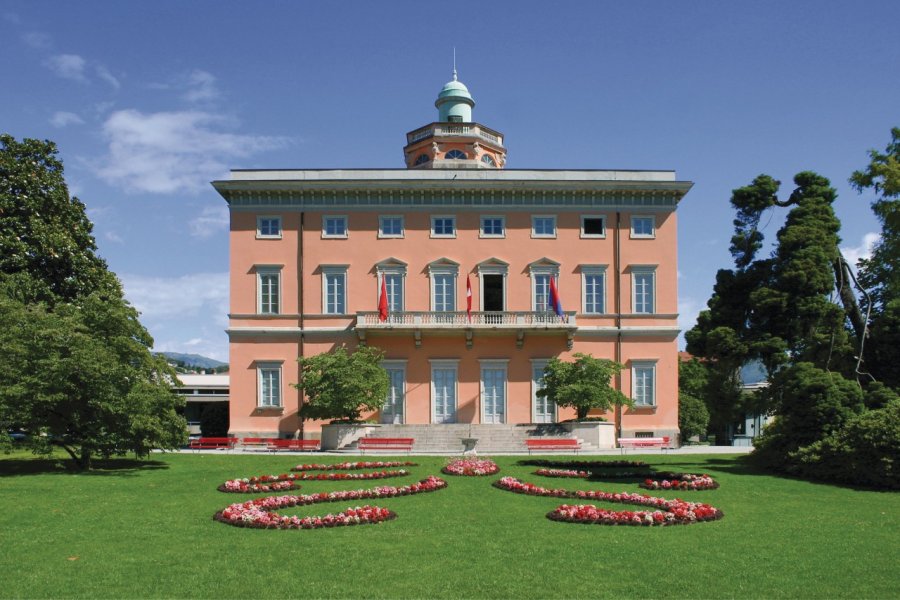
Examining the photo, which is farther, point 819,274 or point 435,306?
point 435,306

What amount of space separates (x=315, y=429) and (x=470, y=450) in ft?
28.1

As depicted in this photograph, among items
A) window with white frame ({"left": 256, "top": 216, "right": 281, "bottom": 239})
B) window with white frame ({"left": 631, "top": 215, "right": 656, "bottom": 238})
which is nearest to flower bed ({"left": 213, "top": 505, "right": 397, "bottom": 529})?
window with white frame ({"left": 256, "top": 216, "right": 281, "bottom": 239})

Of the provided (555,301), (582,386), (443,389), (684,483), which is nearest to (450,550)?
(684,483)

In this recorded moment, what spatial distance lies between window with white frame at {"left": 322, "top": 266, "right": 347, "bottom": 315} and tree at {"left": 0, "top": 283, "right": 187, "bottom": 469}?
12194mm

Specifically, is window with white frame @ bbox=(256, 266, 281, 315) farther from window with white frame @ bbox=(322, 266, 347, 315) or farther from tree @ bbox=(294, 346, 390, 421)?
tree @ bbox=(294, 346, 390, 421)

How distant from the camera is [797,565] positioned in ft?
35.3

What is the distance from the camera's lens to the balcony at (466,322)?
33719 millimetres

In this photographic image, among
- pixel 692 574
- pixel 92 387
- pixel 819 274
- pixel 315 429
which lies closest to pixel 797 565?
pixel 692 574

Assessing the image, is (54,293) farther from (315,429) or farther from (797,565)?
(797,565)

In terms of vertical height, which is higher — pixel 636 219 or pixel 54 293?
pixel 636 219

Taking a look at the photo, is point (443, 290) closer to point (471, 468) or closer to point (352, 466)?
point (352, 466)

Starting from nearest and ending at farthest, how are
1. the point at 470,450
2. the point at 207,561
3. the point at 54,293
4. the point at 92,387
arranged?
the point at 207,561 → the point at 92,387 → the point at 470,450 → the point at 54,293

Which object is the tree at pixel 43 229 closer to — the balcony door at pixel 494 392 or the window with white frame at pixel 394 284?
the window with white frame at pixel 394 284

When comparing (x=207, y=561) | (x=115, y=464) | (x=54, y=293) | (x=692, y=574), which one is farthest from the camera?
(x=54, y=293)
